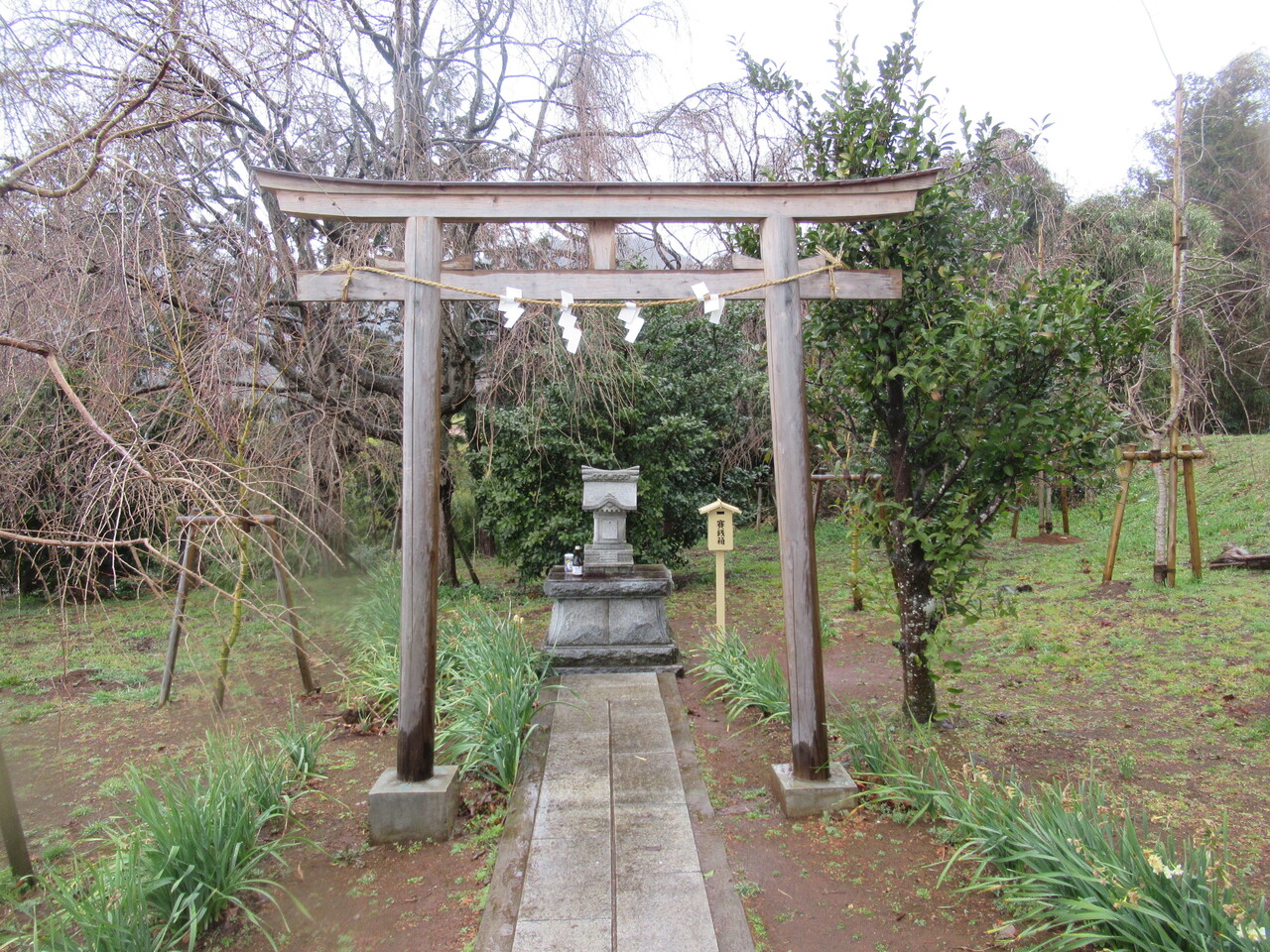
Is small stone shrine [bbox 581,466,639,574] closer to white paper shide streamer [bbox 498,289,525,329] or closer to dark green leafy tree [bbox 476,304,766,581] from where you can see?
dark green leafy tree [bbox 476,304,766,581]

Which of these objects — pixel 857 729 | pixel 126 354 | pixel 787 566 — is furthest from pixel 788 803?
pixel 126 354

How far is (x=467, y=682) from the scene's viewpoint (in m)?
4.65

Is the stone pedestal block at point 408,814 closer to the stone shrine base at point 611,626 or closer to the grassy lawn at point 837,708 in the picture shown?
the grassy lawn at point 837,708

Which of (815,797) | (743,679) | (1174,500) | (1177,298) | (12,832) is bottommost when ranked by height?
(815,797)

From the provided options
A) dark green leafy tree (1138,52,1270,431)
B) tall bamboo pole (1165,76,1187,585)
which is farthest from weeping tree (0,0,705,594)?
dark green leafy tree (1138,52,1270,431)

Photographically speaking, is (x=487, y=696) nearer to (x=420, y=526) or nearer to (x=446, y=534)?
(x=420, y=526)

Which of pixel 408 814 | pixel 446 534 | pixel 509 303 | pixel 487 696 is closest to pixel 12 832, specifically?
pixel 408 814

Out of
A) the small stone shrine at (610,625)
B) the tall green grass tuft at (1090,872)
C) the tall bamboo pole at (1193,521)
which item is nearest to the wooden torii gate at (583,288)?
the tall green grass tuft at (1090,872)

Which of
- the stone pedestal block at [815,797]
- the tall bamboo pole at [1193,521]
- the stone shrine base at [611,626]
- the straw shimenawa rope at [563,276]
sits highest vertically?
the straw shimenawa rope at [563,276]

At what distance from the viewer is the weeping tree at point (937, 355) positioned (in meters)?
3.66

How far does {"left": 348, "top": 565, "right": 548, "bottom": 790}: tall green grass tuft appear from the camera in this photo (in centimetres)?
403

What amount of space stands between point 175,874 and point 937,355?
12.2ft

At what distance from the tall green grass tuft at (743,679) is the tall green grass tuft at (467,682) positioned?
1.20m

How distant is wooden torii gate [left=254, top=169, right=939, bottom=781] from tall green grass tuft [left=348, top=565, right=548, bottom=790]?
0.50 m
